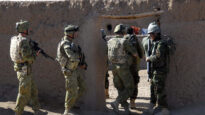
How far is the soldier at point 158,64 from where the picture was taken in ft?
20.8

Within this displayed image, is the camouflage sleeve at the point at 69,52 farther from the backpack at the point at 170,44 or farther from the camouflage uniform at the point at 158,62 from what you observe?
the backpack at the point at 170,44

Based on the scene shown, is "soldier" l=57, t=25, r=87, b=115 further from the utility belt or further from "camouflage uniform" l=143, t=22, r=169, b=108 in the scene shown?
"camouflage uniform" l=143, t=22, r=169, b=108

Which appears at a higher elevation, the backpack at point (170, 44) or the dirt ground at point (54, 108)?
the backpack at point (170, 44)

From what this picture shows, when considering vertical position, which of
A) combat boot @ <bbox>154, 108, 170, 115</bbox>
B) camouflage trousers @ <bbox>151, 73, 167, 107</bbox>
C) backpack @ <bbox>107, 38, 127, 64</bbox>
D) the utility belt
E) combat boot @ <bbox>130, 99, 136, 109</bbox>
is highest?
backpack @ <bbox>107, 38, 127, 64</bbox>

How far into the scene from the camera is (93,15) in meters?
7.10

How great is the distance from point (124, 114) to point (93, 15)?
2.03 meters

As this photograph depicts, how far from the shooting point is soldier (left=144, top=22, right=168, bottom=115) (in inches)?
250

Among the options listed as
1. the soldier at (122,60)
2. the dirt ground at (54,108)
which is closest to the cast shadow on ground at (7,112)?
the dirt ground at (54,108)

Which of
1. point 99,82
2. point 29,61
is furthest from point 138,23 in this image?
point 29,61

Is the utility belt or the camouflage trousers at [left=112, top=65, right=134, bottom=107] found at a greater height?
the utility belt

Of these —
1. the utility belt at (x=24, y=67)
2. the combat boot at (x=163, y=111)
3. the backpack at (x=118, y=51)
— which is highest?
the backpack at (x=118, y=51)

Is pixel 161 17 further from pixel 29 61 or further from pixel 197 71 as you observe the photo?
pixel 29 61

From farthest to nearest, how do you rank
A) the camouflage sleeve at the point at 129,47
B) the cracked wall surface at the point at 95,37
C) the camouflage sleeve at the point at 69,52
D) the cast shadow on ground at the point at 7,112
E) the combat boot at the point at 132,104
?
the combat boot at the point at 132,104 < the cast shadow on ground at the point at 7,112 < the camouflage sleeve at the point at 129,47 < the cracked wall surface at the point at 95,37 < the camouflage sleeve at the point at 69,52

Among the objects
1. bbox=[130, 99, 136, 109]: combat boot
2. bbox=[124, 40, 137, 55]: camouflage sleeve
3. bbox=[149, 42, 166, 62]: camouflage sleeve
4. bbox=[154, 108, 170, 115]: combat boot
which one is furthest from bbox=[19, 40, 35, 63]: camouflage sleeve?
bbox=[154, 108, 170, 115]: combat boot
